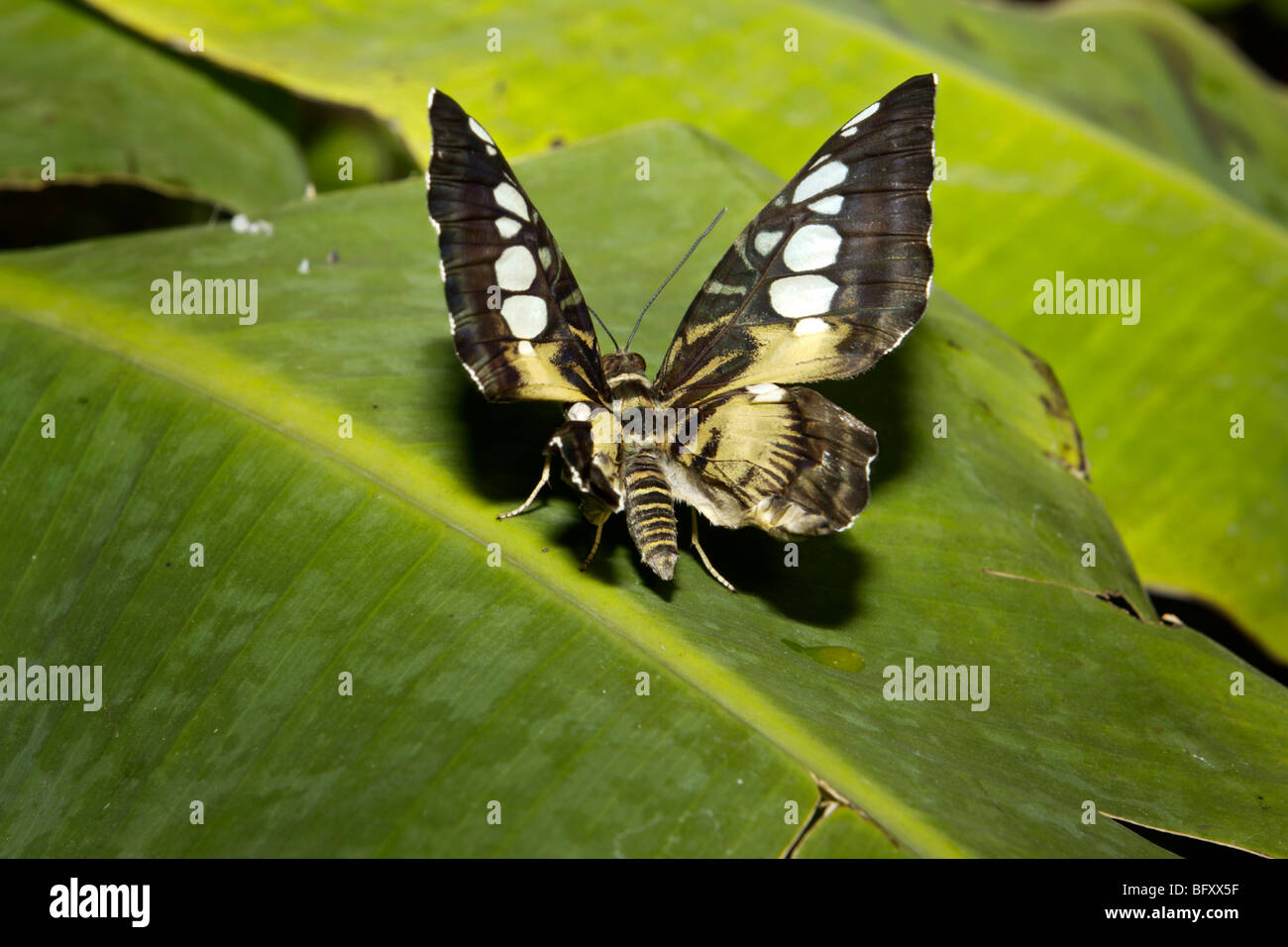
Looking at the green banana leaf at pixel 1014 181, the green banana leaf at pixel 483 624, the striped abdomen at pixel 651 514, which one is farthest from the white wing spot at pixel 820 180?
the green banana leaf at pixel 1014 181

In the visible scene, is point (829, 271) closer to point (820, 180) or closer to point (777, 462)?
point (820, 180)

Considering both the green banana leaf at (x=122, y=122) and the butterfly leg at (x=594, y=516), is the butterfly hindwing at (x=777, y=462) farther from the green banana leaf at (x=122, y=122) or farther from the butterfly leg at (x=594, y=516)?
the green banana leaf at (x=122, y=122)

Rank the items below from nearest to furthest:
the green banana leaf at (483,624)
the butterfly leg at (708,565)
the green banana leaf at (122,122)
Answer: the green banana leaf at (483,624) < the butterfly leg at (708,565) < the green banana leaf at (122,122)

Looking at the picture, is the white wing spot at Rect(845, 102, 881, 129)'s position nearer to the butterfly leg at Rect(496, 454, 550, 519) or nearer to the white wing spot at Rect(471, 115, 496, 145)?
the white wing spot at Rect(471, 115, 496, 145)

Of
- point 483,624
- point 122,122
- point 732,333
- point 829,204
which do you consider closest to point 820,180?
point 829,204

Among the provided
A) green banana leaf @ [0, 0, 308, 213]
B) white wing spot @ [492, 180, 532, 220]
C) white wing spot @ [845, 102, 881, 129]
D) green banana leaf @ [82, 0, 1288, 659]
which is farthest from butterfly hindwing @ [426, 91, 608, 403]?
green banana leaf @ [0, 0, 308, 213]

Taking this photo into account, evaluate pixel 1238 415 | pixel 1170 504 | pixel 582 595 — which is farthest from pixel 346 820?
pixel 1238 415

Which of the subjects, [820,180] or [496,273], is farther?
[820,180]
